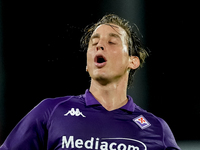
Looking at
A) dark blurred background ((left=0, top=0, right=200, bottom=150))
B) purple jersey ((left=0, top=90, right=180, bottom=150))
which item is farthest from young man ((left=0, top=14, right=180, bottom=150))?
dark blurred background ((left=0, top=0, right=200, bottom=150))

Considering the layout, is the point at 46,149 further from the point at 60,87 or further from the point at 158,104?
the point at 158,104

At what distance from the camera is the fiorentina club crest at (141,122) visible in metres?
1.33

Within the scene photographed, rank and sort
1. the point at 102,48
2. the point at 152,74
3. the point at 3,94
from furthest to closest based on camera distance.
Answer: the point at 152,74 < the point at 3,94 < the point at 102,48

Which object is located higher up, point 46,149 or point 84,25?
point 84,25

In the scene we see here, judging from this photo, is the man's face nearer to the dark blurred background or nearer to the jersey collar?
the jersey collar

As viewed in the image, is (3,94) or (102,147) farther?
(3,94)

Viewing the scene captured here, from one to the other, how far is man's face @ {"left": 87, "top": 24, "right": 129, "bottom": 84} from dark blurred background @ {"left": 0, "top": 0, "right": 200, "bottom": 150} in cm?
53

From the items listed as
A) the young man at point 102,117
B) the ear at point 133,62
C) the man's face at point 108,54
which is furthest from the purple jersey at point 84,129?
the ear at point 133,62

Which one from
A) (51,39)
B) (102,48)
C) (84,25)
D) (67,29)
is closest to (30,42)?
(51,39)

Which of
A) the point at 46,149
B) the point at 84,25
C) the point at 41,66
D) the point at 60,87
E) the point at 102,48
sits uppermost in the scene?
the point at 84,25

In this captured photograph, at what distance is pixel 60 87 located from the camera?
6.59 feet

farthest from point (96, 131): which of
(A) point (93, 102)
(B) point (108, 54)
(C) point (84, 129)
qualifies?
(B) point (108, 54)

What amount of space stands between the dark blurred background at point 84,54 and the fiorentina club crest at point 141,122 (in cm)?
65

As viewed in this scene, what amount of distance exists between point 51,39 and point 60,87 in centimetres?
36
